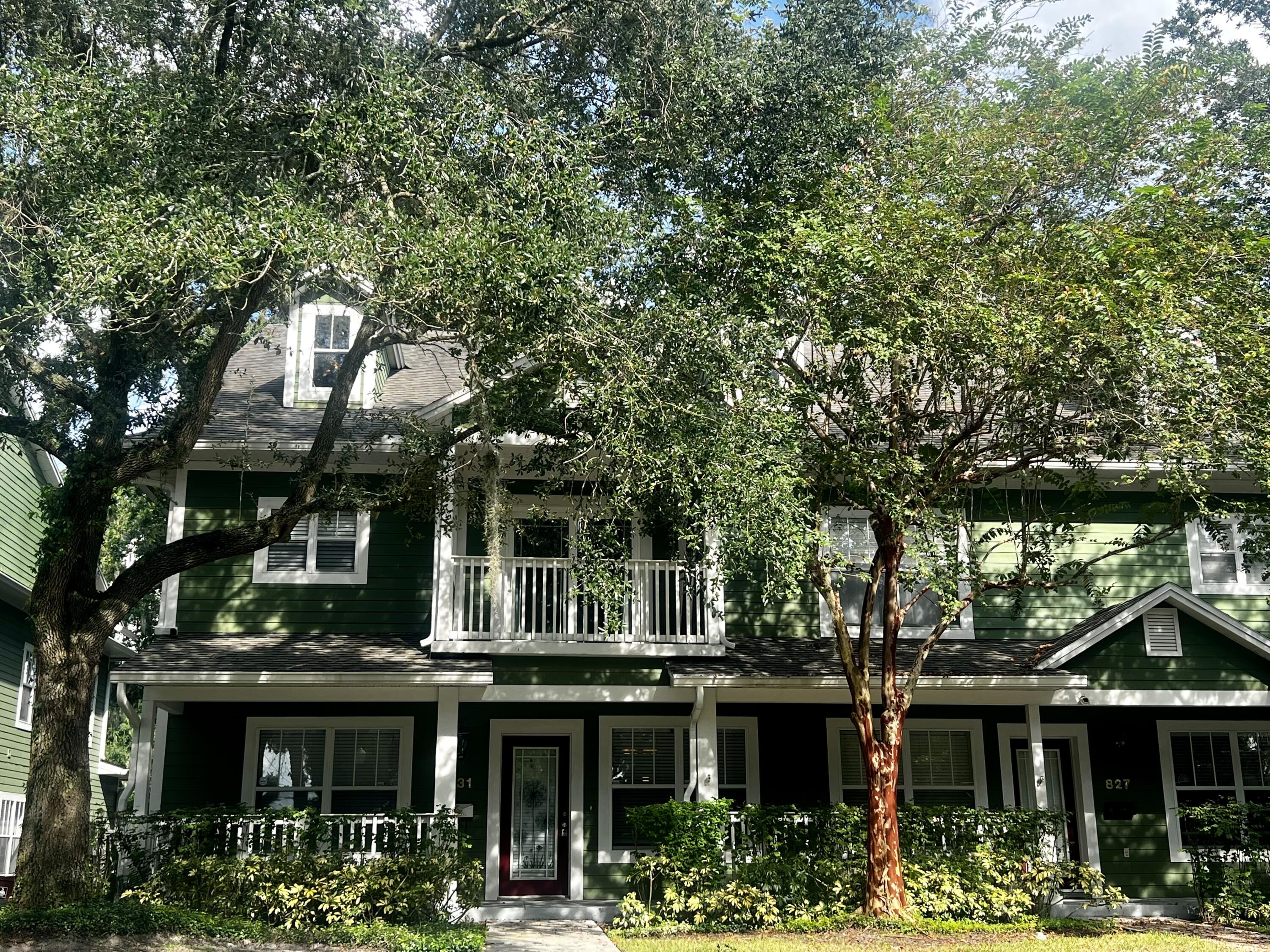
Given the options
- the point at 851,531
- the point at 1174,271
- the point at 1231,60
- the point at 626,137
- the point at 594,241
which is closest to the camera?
the point at 594,241

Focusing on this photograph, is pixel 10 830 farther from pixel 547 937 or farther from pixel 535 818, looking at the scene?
pixel 547 937

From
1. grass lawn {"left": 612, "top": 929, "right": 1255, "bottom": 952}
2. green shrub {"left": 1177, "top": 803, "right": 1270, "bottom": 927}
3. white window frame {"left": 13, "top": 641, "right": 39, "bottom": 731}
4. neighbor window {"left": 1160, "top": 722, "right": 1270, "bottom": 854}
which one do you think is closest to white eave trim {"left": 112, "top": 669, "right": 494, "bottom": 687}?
grass lawn {"left": 612, "top": 929, "right": 1255, "bottom": 952}

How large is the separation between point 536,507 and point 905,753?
6681 millimetres

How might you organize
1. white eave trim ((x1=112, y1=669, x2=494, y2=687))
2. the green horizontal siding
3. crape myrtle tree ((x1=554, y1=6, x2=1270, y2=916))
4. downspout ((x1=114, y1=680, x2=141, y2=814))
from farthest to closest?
the green horizontal siding → downspout ((x1=114, y1=680, x2=141, y2=814)) → white eave trim ((x1=112, y1=669, x2=494, y2=687)) → crape myrtle tree ((x1=554, y1=6, x2=1270, y2=916))

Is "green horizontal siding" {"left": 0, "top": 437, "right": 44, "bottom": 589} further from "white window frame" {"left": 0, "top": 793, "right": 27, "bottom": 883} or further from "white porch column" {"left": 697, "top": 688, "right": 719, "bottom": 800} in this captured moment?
"white porch column" {"left": 697, "top": 688, "right": 719, "bottom": 800}

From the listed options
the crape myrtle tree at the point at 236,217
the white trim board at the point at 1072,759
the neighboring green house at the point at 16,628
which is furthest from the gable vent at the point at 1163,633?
the neighboring green house at the point at 16,628

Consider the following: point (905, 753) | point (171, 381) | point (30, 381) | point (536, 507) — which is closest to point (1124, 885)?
point (905, 753)

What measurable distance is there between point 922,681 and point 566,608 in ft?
14.6

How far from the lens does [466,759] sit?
14.4m

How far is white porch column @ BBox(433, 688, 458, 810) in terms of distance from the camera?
12.4m

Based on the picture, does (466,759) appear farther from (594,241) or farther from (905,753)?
(594,241)

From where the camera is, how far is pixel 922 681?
44.2 ft

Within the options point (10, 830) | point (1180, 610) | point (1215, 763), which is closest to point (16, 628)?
point (10, 830)

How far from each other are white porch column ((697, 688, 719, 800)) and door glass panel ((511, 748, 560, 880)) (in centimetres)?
226
